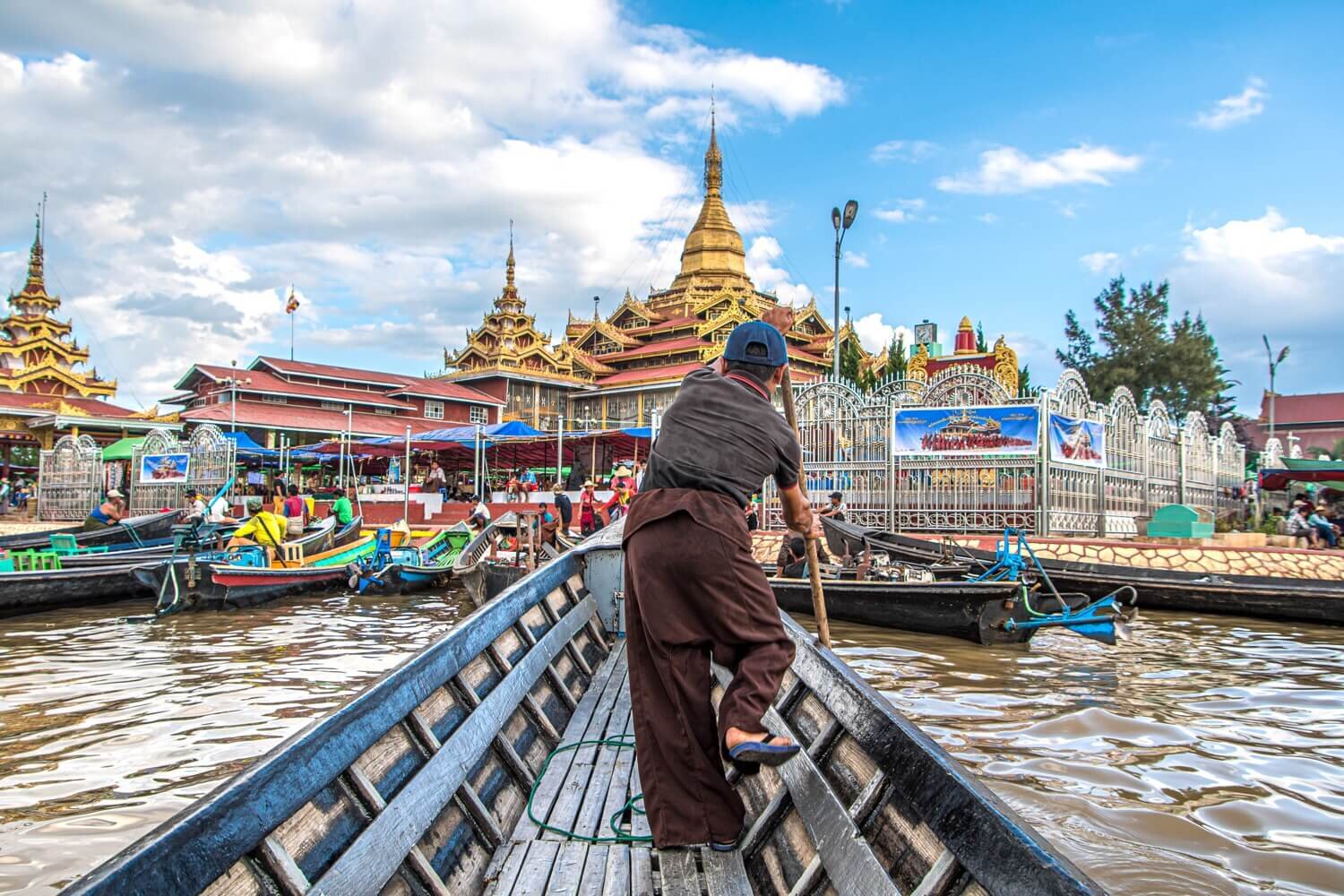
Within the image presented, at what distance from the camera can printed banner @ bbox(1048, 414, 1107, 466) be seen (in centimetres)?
1513

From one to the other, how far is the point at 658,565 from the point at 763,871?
3.05 feet

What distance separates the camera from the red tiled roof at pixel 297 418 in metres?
32.1

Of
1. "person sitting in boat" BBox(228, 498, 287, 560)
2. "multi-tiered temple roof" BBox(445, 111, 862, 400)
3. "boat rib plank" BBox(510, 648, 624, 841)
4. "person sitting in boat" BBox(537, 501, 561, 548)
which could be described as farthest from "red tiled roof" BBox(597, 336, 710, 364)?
"boat rib plank" BBox(510, 648, 624, 841)

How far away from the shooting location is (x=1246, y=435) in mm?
40812

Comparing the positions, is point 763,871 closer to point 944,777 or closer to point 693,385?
point 944,777

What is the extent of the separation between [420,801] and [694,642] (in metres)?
0.85

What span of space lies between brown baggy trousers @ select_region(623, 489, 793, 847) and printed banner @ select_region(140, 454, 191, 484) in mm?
24570

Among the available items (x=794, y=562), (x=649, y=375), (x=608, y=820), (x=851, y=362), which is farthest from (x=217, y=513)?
(x=851, y=362)

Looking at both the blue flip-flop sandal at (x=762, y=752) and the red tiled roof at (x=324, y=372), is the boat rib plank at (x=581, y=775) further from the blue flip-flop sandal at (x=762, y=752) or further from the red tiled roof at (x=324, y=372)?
the red tiled roof at (x=324, y=372)

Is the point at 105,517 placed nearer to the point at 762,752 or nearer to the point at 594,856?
the point at 594,856

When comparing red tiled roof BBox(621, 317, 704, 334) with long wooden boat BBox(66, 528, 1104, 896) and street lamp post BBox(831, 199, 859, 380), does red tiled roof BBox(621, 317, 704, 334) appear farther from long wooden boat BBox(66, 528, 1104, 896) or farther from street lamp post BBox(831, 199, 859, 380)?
long wooden boat BBox(66, 528, 1104, 896)

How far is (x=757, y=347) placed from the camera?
2830mm

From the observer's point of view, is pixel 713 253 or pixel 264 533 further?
pixel 713 253

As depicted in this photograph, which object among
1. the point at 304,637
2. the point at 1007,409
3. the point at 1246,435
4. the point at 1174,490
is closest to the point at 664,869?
the point at 304,637
